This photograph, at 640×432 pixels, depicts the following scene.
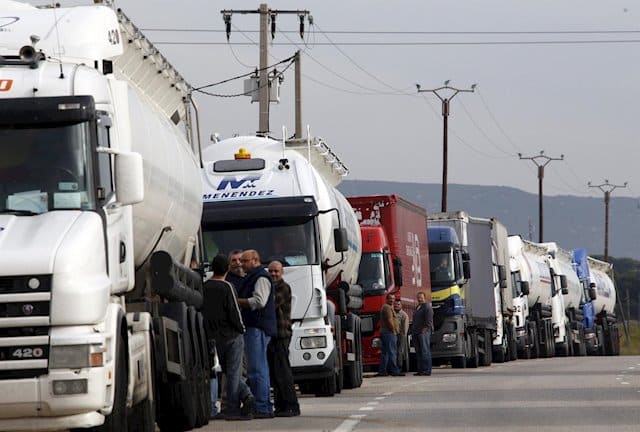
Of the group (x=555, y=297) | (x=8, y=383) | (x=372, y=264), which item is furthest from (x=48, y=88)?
(x=555, y=297)

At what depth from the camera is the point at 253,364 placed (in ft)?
61.6

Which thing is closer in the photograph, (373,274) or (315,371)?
(315,371)

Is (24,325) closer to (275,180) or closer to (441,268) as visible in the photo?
(275,180)

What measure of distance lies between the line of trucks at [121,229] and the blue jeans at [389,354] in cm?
671

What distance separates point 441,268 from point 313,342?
18.3 m

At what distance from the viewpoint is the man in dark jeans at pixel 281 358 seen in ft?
63.1

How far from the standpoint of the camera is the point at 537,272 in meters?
60.3

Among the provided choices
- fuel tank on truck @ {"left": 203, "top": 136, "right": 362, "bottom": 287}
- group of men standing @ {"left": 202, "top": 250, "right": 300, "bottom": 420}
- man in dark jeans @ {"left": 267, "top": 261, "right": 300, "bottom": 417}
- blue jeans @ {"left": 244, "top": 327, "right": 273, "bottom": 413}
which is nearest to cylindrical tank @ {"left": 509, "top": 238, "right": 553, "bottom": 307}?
fuel tank on truck @ {"left": 203, "top": 136, "right": 362, "bottom": 287}

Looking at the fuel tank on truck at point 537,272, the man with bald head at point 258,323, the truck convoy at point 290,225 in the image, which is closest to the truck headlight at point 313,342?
the truck convoy at point 290,225

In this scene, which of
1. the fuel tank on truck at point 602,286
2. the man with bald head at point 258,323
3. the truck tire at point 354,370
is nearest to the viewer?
the man with bald head at point 258,323

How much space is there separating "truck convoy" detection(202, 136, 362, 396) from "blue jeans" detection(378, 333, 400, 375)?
8.00m

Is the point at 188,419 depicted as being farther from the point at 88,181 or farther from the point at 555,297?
the point at 555,297

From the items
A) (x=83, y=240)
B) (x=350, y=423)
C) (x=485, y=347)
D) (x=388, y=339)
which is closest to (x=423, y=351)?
(x=388, y=339)

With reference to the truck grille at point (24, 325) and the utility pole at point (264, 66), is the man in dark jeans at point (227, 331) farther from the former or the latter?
the utility pole at point (264, 66)
